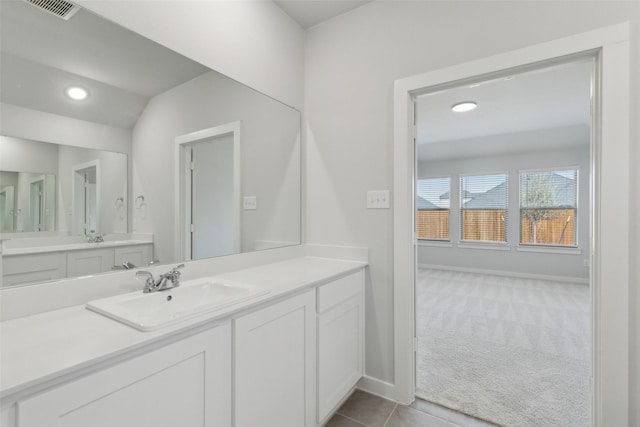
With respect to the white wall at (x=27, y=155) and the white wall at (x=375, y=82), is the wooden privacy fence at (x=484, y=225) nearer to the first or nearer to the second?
the white wall at (x=375, y=82)

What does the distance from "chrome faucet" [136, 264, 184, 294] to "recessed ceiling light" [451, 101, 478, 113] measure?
3659mm

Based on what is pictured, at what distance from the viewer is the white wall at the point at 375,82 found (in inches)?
62.3

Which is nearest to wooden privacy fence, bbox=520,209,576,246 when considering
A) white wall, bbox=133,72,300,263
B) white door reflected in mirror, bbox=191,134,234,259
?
white wall, bbox=133,72,300,263

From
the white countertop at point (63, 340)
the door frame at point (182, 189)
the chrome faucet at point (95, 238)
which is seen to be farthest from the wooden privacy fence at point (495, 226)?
the white countertop at point (63, 340)

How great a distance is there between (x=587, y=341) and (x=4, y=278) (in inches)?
159

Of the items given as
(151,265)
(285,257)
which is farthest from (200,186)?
(285,257)

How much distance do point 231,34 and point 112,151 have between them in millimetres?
963

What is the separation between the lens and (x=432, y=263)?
253 inches

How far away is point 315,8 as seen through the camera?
2.09m

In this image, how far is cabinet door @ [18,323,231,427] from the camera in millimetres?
686

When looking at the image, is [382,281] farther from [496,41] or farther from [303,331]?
[496,41]

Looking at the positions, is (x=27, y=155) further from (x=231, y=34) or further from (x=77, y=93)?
(x=231, y=34)

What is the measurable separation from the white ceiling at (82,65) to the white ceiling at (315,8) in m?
0.97

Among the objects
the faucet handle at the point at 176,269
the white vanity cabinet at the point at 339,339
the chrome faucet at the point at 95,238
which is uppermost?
the chrome faucet at the point at 95,238
